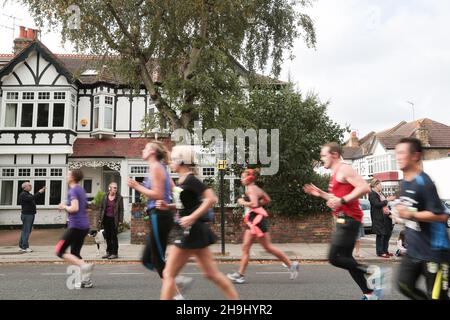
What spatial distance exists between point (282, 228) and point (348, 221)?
9.71 m

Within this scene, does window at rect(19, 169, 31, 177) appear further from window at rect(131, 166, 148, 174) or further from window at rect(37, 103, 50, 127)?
window at rect(131, 166, 148, 174)

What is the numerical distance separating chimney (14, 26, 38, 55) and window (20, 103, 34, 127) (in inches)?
190

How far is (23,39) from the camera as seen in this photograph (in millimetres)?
25469

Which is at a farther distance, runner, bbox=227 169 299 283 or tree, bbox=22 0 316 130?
tree, bbox=22 0 316 130

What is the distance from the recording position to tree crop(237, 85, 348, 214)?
1490 centimetres

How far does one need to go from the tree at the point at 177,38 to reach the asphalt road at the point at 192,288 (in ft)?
18.7

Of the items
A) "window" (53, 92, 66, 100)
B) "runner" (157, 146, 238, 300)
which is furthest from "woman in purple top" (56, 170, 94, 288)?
"window" (53, 92, 66, 100)

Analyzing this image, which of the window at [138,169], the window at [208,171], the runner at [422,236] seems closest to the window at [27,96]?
the window at [138,169]

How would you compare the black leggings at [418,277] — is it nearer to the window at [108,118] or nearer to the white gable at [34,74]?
the window at [108,118]

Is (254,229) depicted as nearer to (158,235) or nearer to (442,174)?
(158,235)

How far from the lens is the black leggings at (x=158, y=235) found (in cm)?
522
